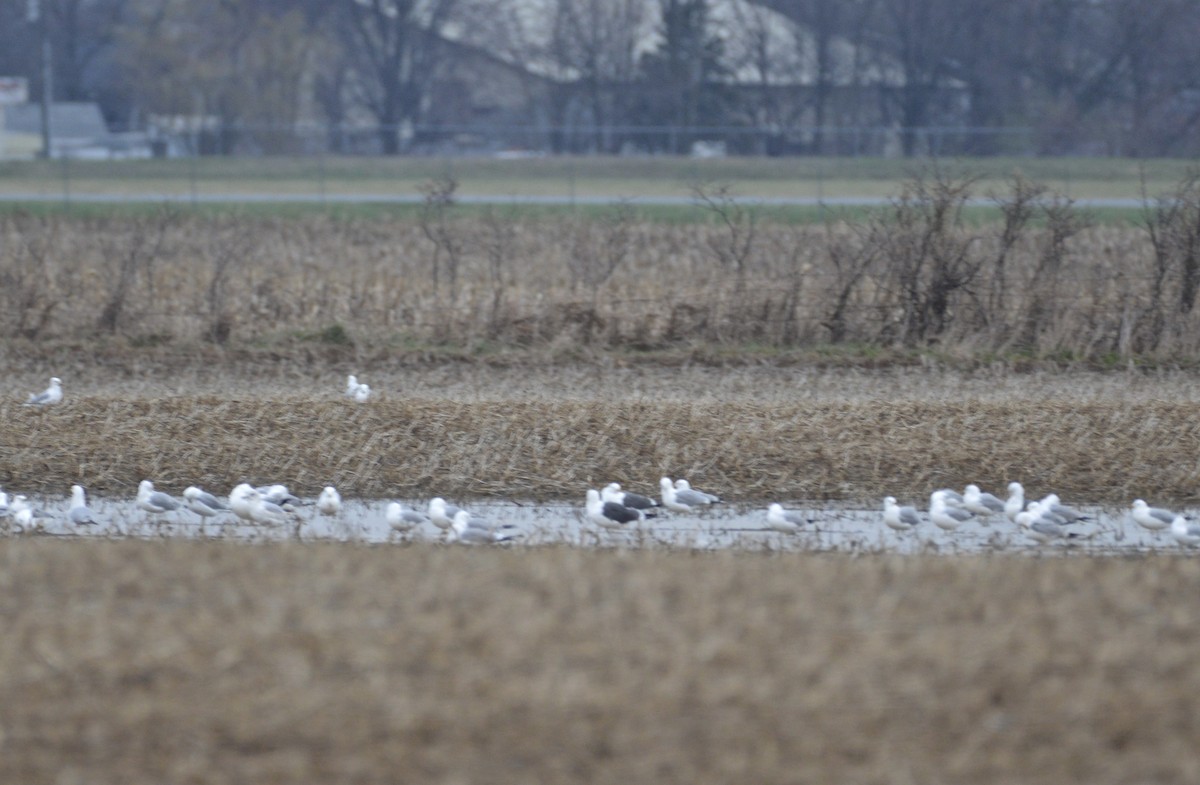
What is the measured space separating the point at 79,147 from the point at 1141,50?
159 ft

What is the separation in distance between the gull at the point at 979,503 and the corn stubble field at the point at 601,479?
4.37 feet

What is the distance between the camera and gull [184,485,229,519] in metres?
10.8

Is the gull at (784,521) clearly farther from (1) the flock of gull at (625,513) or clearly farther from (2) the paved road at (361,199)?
(2) the paved road at (361,199)

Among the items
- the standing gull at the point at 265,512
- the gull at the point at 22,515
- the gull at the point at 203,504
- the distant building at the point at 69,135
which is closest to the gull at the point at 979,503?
the standing gull at the point at 265,512

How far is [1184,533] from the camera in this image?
9617mm

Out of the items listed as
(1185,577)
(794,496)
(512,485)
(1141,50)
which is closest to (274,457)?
(512,485)

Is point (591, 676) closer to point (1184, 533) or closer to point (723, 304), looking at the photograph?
point (1184, 533)

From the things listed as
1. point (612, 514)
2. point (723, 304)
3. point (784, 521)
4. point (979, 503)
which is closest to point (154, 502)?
point (612, 514)

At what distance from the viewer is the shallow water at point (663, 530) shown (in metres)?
9.84

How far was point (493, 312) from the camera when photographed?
1748 centimetres

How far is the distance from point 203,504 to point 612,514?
3381 millimetres

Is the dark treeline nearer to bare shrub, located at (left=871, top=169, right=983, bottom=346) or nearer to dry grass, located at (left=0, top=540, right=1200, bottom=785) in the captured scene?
bare shrub, located at (left=871, top=169, right=983, bottom=346)

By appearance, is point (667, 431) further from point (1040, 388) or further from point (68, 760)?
point (68, 760)

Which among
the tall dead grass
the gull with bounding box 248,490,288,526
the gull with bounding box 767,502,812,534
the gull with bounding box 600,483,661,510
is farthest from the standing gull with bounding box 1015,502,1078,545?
the tall dead grass
